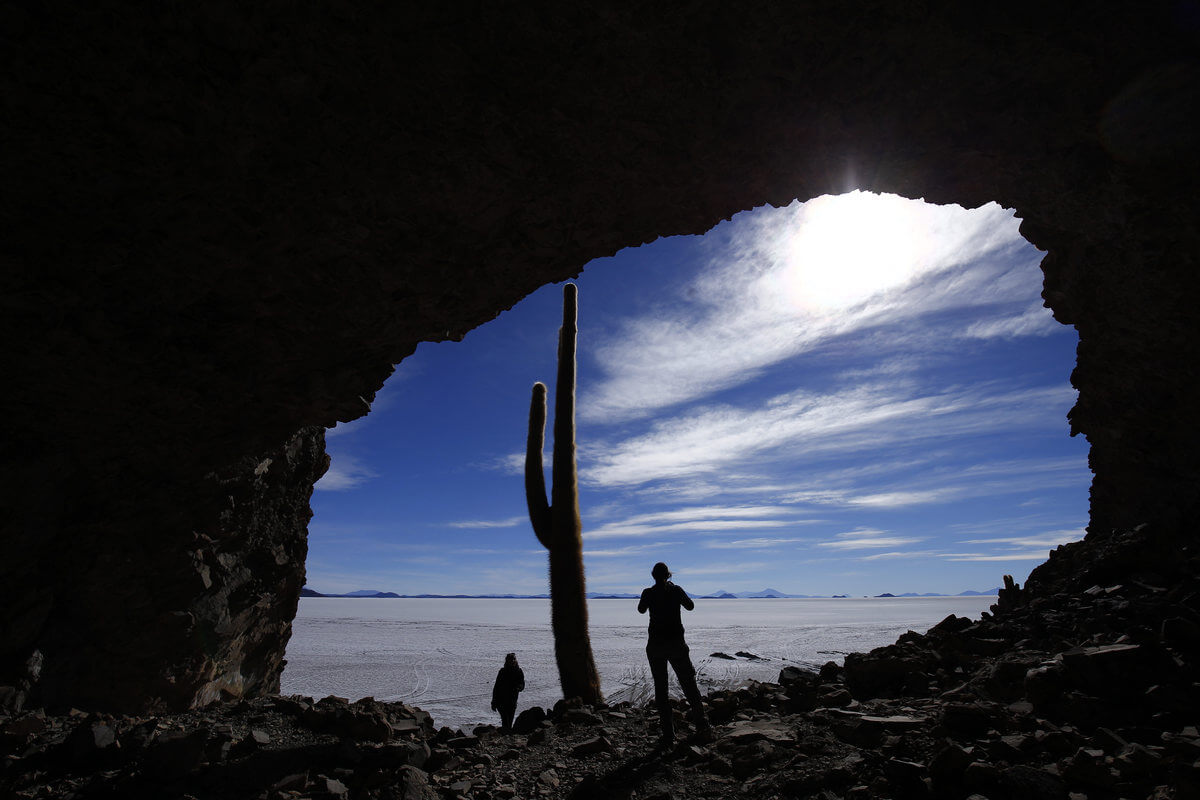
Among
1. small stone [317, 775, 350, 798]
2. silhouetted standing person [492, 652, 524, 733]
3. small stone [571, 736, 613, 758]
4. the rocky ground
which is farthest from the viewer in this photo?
silhouetted standing person [492, 652, 524, 733]

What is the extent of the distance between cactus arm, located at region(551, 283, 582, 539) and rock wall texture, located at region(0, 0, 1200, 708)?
419cm

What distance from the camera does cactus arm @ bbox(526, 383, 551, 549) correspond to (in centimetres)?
1083

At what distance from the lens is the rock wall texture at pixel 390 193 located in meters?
4.75

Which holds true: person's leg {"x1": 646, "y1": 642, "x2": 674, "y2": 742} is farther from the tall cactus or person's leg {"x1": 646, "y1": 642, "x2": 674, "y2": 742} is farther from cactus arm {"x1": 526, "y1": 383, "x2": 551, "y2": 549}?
cactus arm {"x1": 526, "y1": 383, "x2": 551, "y2": 549}

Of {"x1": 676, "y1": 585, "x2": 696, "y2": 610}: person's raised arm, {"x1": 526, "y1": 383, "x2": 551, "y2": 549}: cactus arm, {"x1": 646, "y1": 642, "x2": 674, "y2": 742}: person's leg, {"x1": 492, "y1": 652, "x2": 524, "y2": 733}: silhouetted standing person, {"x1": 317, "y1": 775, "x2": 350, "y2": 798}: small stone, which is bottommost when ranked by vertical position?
{"x1": 492, "y1": 652, "x2": 524, "y2": 733}: silhouetted standing person

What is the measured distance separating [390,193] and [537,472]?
6765 millimetres

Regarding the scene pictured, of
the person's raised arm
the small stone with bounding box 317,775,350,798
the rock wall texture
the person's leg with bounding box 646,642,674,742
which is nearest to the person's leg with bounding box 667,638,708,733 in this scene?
the person's leg with bounding box 646,642,674,742

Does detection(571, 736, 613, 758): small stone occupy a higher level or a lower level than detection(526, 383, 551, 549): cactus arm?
lower

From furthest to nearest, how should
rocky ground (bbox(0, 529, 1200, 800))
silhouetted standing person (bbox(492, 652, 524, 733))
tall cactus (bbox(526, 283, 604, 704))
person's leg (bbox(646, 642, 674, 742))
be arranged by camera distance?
tall cactus (bbox(526, 283, 604, 704)) → silhouetted standing person (bbox(492, 652, 524, 733)) → person's leg (bbox(646, 642, 674, 742)) → rocky ground (bbox(0, 529, 1200, 800))

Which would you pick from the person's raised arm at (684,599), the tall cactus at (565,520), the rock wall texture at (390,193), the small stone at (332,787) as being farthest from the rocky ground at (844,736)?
the tall cactus at (565,520)

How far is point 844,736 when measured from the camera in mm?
4594

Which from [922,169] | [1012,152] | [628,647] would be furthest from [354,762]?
[628,647]

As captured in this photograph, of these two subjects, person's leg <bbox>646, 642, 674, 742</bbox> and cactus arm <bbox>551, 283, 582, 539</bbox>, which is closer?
person's leg <bbox>646, 642, 674, 742</bbox>

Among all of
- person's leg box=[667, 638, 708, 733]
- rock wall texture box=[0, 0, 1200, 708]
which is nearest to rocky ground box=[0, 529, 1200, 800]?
person's leg box=[667, 638, 708, 733]
